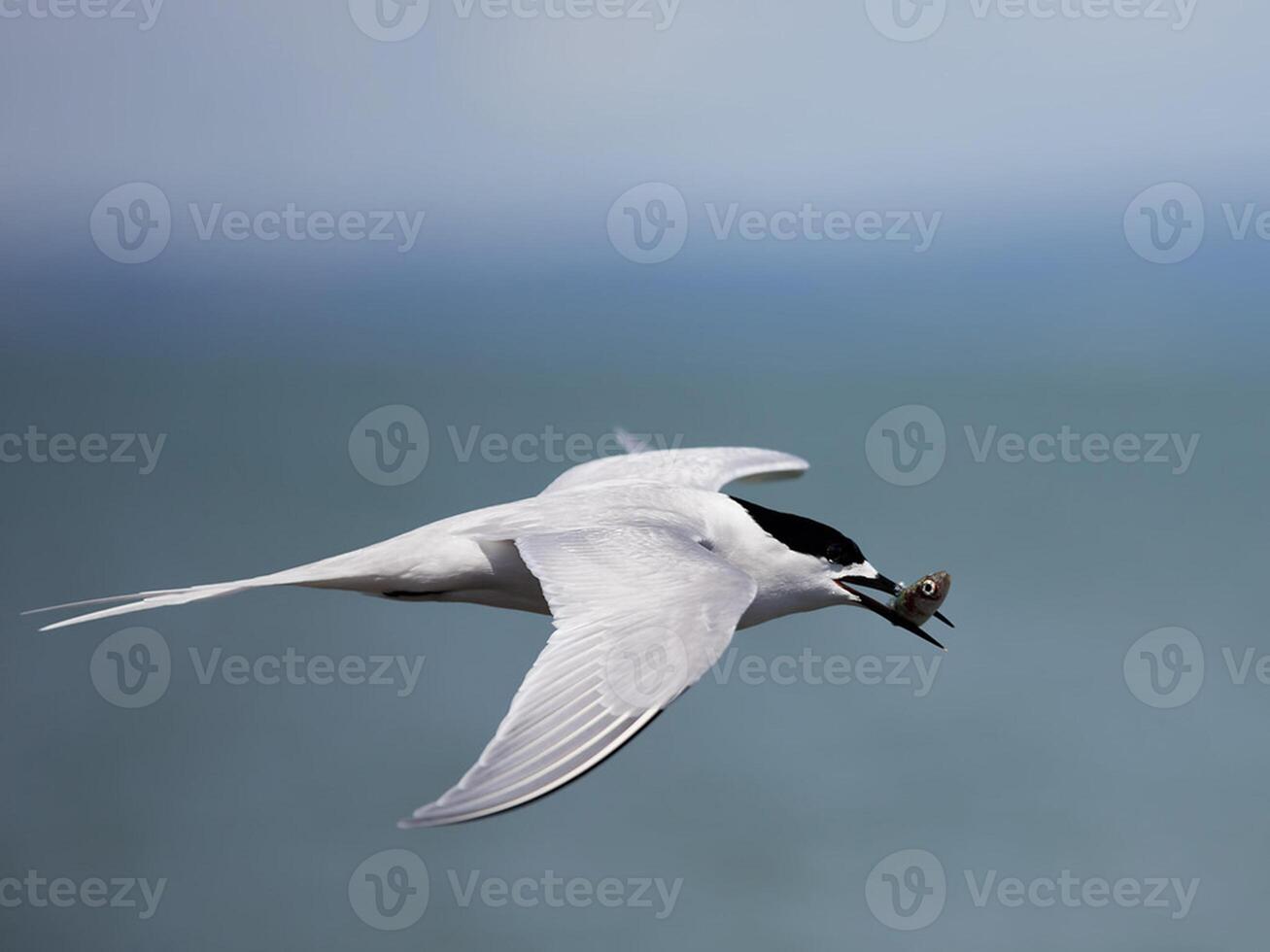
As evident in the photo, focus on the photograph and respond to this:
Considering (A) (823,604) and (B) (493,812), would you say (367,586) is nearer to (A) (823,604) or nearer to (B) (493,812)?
(A) (823,604)

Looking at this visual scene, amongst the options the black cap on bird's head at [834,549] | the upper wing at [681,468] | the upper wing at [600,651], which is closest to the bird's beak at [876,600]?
the black cap on bird's head at [834,549]

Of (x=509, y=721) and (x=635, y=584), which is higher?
(x=635, y=584)

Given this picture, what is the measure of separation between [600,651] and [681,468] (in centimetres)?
190

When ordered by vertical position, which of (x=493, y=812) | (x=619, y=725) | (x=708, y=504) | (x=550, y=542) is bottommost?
(x=493, y=812)

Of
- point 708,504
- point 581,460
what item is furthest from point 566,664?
point 581,460

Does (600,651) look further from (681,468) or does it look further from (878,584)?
(681,468)

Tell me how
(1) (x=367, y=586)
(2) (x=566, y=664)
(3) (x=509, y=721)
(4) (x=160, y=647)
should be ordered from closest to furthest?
(3) (x=509, y=721)
(2) (x=566, y=664)
(1) (x=367, y=586)
(4) (x=160, y=647)

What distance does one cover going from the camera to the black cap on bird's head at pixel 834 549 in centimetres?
388

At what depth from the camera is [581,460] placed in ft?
16.8

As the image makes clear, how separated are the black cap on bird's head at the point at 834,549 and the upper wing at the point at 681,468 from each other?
1.99 ft

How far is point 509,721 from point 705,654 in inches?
17.7

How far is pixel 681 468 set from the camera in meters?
4.67

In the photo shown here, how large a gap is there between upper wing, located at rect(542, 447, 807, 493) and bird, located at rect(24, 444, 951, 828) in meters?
0.01

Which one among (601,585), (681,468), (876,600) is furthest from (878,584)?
(601,585)
